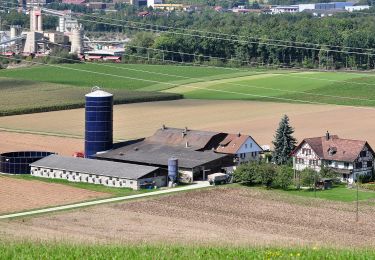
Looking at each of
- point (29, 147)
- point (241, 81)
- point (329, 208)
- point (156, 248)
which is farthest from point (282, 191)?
point (241, 81)

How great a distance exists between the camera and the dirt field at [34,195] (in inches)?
1796

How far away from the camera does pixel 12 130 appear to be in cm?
6794

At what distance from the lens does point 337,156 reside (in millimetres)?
53250

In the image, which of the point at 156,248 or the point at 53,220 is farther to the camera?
the point at 53,220

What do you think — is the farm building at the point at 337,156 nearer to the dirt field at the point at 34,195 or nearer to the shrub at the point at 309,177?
the shrub at the point at 309,177

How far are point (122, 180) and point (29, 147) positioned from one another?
38.3 feet

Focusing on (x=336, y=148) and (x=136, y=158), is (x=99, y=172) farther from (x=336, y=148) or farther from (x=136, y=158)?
(x=336, y=148)

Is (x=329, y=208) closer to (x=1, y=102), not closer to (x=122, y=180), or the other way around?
(x=122, y=180)

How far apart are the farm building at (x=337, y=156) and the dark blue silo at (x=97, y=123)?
8.31 meters

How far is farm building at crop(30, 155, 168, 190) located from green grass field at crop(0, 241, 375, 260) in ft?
74.5

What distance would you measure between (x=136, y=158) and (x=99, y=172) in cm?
296

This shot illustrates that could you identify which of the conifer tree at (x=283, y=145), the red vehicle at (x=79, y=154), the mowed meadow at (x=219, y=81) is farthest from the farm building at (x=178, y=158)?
the mowed meadow at (x=219, y=81)

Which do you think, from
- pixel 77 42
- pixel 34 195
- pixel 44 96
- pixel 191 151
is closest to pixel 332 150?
pixel 191 151

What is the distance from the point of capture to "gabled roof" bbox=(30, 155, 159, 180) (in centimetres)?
5069
